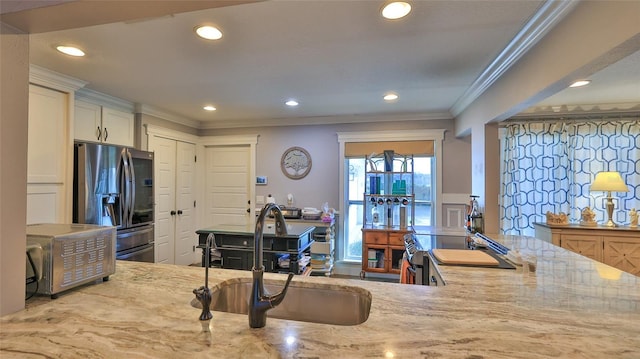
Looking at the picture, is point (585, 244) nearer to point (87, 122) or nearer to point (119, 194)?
point (119, 194)

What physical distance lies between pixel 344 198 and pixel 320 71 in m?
2.21

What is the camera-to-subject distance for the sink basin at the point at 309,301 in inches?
48.0

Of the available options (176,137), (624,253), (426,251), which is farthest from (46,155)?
(624,253)

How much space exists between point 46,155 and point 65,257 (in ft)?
6.77

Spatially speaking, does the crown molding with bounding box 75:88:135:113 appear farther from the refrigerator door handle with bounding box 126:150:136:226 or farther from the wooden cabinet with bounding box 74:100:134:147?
the refrigerator door handle with bounding box 126:150:136:226

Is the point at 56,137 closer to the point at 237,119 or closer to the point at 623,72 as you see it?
the point at 237,119

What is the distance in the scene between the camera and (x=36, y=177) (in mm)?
2471

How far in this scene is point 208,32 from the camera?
6.06ft

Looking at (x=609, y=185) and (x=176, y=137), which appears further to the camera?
(x=176, y=137)

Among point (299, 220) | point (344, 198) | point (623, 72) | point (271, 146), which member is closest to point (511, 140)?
point (623, 72)

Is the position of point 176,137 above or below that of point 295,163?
above

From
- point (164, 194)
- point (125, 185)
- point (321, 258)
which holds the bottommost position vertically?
point (321, 258)

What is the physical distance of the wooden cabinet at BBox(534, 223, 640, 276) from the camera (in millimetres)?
3027

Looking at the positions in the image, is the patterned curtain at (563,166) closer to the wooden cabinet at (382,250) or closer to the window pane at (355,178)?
the wooden cabinet at (382,250)
